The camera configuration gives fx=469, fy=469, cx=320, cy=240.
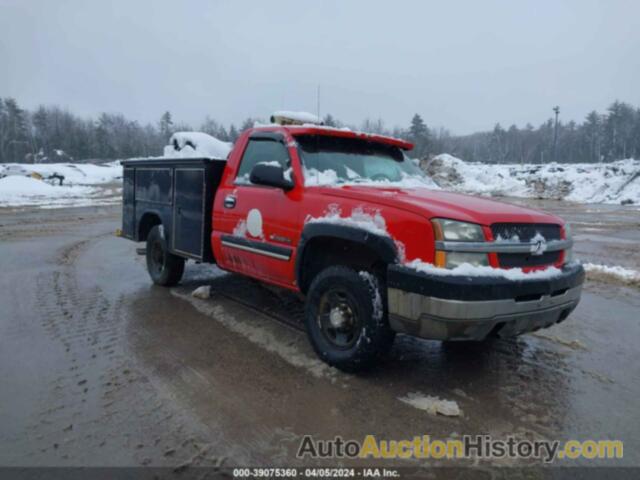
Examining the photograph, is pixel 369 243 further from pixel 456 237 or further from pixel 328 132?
pixel 328 132

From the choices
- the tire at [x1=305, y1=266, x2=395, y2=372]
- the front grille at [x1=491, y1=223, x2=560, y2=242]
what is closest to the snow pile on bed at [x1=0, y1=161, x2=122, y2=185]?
the tire at [x1=305, y1=266, x2=395, y2=372]

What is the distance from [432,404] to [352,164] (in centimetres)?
229

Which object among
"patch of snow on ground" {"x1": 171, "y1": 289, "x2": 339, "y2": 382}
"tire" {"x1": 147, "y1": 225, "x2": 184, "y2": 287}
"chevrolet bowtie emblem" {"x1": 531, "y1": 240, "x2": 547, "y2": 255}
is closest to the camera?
"chevrolet bowtie emblem" {"x1": 531, "y1": 240, "x2": 547, "y2": 255}

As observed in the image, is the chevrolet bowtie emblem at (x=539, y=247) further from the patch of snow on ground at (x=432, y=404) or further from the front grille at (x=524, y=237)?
the patch of snow on ground at (x=432, y=404)

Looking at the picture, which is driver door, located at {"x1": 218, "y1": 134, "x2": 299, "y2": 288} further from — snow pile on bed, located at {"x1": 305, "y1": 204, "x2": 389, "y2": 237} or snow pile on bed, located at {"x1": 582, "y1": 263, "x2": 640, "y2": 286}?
snow pile on bed, located at {"x1": 582, "y1": 263, "x2": 640, "y2": 286}

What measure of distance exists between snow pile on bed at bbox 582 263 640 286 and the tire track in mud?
6.91 m

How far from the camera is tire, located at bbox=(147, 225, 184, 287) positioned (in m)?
6.20

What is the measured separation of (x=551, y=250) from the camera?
349 centimetres

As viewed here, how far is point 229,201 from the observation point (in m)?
4.91

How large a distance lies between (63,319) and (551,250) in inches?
183

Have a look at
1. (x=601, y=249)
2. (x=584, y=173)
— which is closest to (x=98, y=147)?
(x=584, y=173)

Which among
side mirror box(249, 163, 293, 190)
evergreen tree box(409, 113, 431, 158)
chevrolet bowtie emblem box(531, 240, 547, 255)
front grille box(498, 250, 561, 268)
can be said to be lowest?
front grille box(498, 250, 561, 268)

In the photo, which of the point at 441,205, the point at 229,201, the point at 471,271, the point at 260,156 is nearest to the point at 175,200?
the point at 229,201

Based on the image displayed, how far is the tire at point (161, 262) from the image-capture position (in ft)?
20.3
